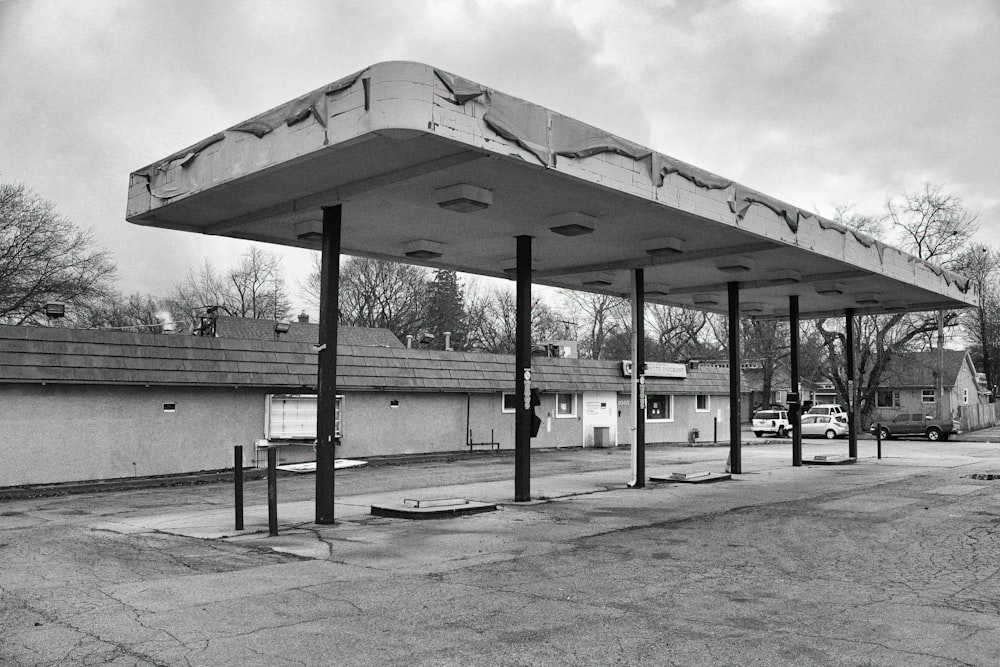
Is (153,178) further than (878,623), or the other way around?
(153,178)

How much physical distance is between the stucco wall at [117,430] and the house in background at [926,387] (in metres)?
48.3

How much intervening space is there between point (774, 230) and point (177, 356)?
45.0ft

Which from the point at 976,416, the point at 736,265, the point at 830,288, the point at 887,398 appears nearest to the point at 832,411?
the point at 976,416

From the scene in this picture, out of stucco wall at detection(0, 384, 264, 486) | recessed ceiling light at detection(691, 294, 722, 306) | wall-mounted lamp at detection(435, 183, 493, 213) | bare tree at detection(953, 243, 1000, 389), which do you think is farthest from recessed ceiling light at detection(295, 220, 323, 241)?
A: bare tree at detection(953, 243, 1000, 389)

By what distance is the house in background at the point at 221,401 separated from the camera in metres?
17.6

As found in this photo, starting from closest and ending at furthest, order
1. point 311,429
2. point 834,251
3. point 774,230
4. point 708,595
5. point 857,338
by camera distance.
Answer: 1. point 708,595
2. point 774,230
3. point 834,251
4. point 311,429
5. point 857,338

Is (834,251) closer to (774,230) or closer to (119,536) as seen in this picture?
(774,230)

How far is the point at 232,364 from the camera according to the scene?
2081 cm

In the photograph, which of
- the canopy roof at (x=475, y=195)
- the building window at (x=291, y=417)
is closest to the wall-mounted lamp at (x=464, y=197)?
the canopy roof at (x=475, y=195)

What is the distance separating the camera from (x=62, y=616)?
21.4 ft

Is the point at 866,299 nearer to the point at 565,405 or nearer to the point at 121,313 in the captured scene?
the point at 565,405

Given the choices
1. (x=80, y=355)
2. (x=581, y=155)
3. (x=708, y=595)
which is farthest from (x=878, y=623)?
(x=80, y=355)

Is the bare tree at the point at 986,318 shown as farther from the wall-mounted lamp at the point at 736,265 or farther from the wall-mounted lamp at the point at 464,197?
the wall-mounted lamp at the point at 464,197

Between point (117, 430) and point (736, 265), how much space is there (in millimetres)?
14136
